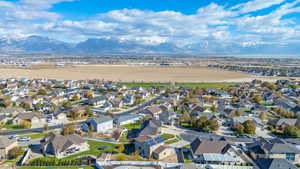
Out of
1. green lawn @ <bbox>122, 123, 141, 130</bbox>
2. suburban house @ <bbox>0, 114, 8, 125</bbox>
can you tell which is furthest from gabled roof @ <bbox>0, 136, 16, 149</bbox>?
green lawn @ <bbox>122, 123, 141, 130</bbox>

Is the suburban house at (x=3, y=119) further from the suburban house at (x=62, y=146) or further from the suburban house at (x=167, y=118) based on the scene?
the suburban house at (x=167, y=118)

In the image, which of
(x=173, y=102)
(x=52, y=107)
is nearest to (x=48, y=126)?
(x=52, y=107)

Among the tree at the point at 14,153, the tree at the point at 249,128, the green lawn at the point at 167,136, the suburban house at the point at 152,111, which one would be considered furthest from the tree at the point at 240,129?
the tree at the point at 14,153

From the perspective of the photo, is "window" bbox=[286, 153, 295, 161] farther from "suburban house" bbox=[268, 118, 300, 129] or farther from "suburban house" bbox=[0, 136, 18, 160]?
"suburban house" bbox=[0, 136, 18, 160]

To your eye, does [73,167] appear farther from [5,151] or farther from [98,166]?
[5,151]

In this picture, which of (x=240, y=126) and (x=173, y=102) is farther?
(x=173, y=102)

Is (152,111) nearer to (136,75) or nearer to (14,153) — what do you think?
(14,153)

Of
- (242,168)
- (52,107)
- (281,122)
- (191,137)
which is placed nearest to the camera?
(242,168)
